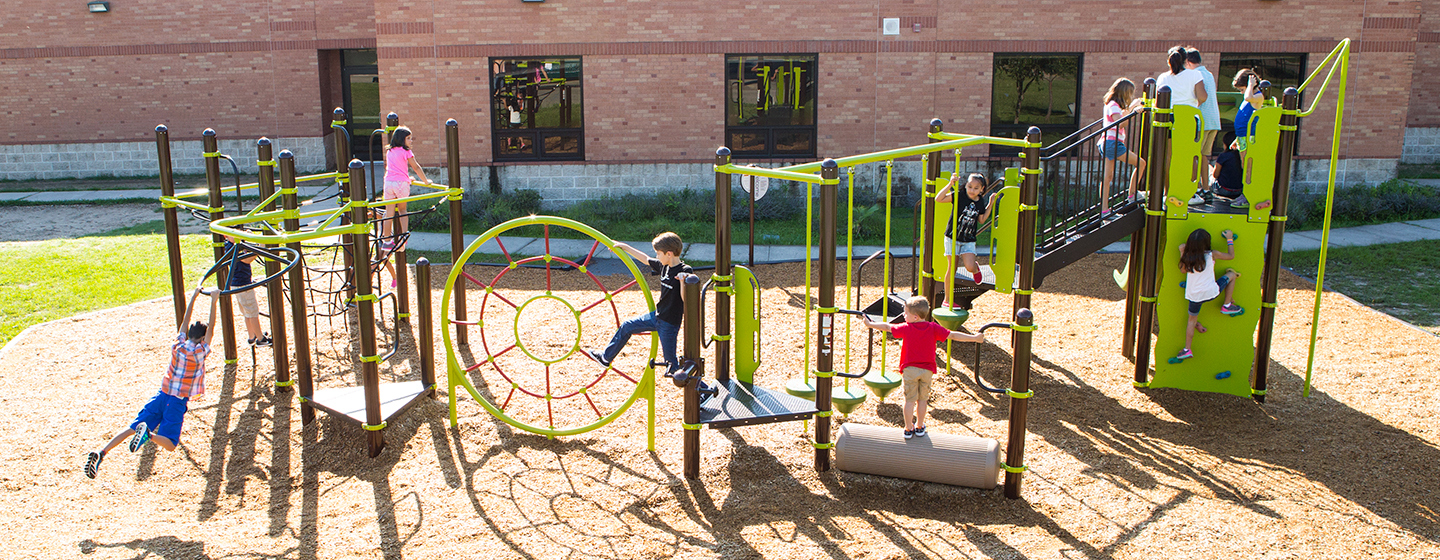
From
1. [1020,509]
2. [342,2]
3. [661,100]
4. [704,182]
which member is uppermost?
[342,2]

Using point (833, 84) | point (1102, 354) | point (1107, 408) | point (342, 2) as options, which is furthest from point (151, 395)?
point (342, 2)

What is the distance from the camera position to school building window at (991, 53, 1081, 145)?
18016 millimetres

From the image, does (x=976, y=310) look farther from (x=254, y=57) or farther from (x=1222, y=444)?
(x=254, y=57)

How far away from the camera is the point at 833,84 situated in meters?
17.8

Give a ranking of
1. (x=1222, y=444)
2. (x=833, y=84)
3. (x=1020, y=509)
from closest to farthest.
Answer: (x=1020, y=509) → (x=1222, y=444) → (x=833, y=84)

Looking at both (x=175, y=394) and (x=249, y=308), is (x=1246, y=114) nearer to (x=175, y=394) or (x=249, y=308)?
(x=175, y=394)

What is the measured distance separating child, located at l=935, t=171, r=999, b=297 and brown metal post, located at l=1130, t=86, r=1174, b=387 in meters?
1.29

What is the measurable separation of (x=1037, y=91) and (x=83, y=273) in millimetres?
15529

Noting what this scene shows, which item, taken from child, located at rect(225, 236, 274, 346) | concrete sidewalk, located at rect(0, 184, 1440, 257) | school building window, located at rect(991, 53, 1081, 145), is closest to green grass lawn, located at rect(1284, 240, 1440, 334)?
concrete sidewalk, located at rect(0, 184, 1440, 257)

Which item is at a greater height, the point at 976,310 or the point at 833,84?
the point at 833,84

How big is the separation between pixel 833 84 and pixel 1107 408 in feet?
35.9

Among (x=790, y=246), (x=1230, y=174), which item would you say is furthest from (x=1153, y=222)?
(x=790, y=246)

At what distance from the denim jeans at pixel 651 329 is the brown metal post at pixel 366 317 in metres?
1.60

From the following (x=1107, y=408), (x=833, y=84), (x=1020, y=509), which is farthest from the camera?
(x=833, y=84)
